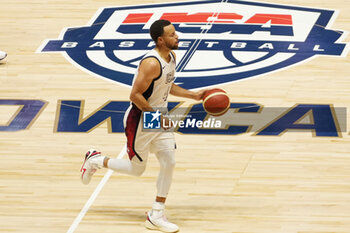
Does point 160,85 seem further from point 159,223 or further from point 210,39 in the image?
point 210,39

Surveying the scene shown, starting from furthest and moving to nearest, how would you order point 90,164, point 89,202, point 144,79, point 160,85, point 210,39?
1. point 210,39
2. point 89,202
3. point 90,164
4. point 160,85
5. point 144,79

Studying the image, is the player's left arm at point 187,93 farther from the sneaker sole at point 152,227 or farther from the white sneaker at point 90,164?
the sneaker sole at point 152,227

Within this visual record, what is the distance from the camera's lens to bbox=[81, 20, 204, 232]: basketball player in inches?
309

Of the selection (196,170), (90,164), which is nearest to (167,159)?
(90,164)

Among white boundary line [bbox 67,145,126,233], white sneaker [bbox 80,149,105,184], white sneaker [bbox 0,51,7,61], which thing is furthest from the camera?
white sneaker [bbox 0,51,7,61]

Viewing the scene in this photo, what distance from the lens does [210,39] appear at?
1416 cm

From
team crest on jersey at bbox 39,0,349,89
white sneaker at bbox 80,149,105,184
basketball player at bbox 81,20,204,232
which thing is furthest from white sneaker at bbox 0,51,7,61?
basketball player at bbox 81,20,204,232

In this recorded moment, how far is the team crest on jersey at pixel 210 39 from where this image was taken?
1303cm

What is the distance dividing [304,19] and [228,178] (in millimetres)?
6233

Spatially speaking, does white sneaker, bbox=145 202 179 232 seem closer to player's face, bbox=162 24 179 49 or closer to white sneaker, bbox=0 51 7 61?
player's face, bbox=162 24 179 49

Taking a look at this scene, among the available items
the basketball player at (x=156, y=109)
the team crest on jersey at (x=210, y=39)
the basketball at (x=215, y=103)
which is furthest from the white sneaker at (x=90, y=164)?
the team crest on jersey at (x=210, y=39)

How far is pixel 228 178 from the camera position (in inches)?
375

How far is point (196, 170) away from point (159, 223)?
1.68 m

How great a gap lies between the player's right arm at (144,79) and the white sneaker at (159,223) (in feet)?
3.77
